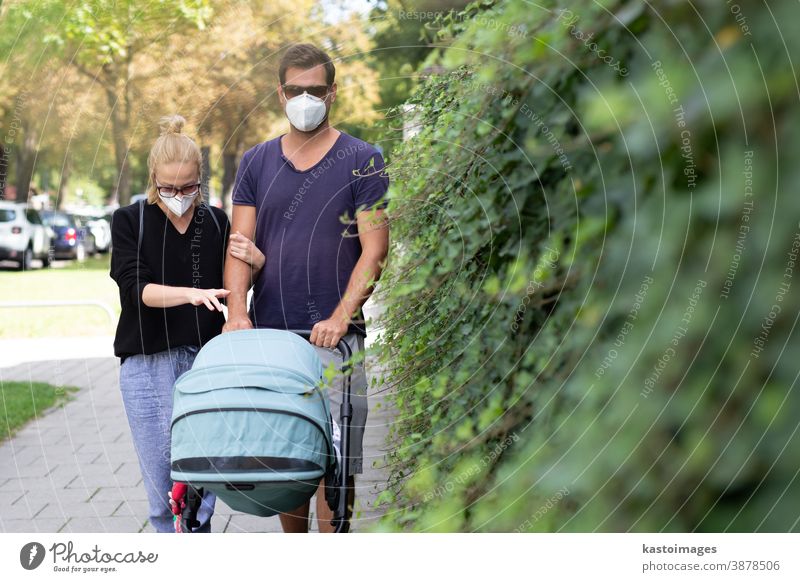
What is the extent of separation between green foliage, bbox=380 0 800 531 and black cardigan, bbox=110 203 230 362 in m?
1.21

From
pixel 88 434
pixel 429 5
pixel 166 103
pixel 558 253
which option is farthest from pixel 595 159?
pixel 88 434

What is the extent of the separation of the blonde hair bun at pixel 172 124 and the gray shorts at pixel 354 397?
0.96 m

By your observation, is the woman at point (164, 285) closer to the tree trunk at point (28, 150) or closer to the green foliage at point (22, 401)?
the tree trunk at point (28, 150)

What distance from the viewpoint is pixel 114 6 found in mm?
4059

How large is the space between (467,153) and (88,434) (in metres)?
4.91

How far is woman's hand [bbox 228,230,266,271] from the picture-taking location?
130 inches

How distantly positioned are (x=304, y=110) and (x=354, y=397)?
3.54 ft

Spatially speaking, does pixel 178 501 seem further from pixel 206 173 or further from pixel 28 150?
pixel 28 150

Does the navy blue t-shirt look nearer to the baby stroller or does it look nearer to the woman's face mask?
the woman's face mask

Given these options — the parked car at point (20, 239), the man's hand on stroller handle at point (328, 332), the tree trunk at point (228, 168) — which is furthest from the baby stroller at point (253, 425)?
the parked car at point (20, 239)

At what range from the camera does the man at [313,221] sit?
10.8ft

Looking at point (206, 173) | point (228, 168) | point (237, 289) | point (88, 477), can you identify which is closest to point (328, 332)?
point (237, 289)

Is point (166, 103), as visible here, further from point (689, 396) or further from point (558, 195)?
point (689, 396)

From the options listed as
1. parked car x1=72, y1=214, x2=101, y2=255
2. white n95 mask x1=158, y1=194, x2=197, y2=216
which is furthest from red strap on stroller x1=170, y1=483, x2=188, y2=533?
parked car x1=72, y1=214, x2=101, y2=255
